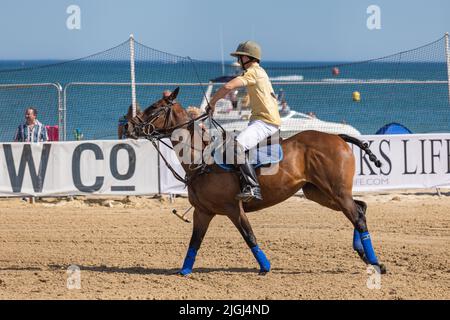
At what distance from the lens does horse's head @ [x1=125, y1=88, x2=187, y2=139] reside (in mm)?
9773

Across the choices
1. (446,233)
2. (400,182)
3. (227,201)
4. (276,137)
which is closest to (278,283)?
(227,201)

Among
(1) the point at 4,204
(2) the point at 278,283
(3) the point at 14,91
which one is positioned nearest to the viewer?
(2) the point at 278,283

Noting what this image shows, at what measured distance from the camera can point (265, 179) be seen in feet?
32.4

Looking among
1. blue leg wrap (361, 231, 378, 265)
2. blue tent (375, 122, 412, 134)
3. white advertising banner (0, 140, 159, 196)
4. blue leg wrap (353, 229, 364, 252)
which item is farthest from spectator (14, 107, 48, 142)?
blue leg wrap (361, 231, 378, 265)

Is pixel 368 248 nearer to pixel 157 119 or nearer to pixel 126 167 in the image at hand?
pixel 157 119

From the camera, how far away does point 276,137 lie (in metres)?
9.91

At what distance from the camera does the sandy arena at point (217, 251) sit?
9125 millimetres

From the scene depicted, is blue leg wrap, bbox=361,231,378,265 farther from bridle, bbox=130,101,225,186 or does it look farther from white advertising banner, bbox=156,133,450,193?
white advertising banner, bbox=156,133,450,193

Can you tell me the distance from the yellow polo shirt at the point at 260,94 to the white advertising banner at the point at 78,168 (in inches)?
270

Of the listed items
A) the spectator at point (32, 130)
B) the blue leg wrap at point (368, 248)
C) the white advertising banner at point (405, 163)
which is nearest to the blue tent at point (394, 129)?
the white advertising banner at point (405, 163)

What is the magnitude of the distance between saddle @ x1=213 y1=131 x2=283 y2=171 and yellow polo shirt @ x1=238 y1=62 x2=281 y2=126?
0.80ft

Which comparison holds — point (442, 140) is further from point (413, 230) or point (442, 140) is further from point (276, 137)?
point (276, 137)
